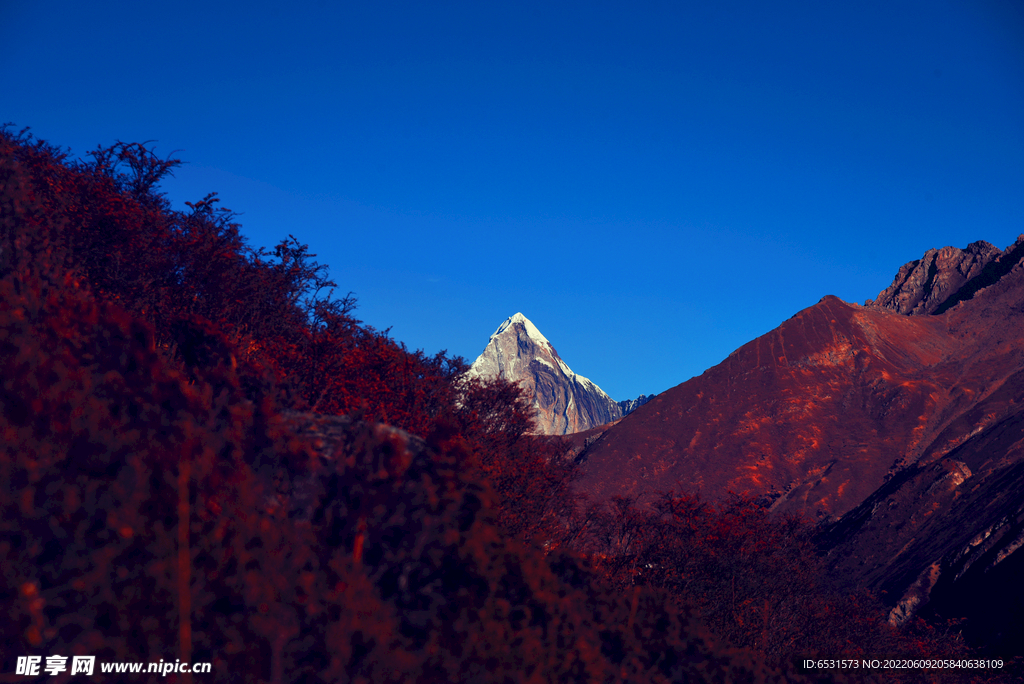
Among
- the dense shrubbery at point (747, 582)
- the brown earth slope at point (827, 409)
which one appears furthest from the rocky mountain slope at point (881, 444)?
the dense shrubbery at point (747, 582)

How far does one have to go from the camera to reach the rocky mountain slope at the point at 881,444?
33.1 metres

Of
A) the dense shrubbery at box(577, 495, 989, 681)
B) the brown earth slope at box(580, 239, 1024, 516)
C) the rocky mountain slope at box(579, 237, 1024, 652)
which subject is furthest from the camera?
the brown earth slope at box(580, 239, 1024, 516)

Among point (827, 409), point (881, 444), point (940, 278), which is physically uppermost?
point (940, 278)

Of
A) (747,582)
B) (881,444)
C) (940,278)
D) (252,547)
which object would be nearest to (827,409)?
(881,444)

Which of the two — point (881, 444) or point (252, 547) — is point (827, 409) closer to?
point (881, 444)

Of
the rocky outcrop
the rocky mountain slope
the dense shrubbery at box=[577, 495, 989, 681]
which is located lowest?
the dense shrubbery at box=[577, 495, 989, 681]

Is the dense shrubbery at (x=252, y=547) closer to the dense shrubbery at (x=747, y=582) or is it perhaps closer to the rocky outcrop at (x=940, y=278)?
the dense shrubbery at (x=747, y=582)

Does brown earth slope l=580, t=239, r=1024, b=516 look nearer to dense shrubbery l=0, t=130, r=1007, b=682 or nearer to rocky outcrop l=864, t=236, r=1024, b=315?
rocky outcrop l=864, t=236, r=1024, b=315

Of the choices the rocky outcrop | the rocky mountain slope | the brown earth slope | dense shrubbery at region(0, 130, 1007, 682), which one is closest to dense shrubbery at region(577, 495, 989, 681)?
the rocky mountain slope

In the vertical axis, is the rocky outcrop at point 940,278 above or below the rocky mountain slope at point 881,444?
above

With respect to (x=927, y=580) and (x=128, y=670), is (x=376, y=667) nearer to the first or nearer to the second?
(x=128, y=670)

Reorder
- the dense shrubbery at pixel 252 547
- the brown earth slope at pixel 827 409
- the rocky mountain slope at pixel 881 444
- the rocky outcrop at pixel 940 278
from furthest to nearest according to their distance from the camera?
the rocky outcrop at pixel 940 278 → the brown earth slope at pixel 827 409 → the rocky mountain slope at pixel 881 444 → the dense shrubbery at pixel 252 547

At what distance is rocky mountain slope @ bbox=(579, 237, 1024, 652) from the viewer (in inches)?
1302

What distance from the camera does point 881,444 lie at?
70.6 m
